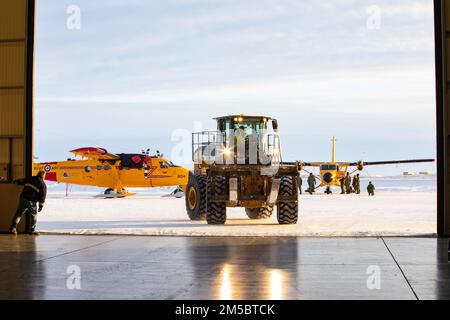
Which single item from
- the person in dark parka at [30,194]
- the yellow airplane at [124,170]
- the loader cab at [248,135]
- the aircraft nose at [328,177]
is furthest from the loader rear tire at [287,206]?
the aircraft nose at [328,177]

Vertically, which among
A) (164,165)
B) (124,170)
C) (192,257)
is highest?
(164,165)

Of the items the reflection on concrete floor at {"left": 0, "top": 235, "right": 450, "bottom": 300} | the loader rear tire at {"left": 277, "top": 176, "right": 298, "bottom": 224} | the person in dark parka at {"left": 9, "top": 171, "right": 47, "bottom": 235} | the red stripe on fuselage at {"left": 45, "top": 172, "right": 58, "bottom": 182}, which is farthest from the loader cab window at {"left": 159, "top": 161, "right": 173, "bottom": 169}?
the reflection on concrete floor at {"left": 0, "top": 235, "right": 450, "bottom": 300}

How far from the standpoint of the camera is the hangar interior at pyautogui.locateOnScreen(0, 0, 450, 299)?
826 centimetres

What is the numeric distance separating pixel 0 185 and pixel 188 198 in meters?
7.43

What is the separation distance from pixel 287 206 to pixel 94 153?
88.5 ft

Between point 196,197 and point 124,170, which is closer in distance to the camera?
point 196,197

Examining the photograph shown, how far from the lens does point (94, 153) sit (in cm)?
4550

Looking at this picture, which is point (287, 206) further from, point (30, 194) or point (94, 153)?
point (94, 153)

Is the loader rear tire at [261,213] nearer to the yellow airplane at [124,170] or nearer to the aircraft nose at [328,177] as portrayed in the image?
the yellow airplane at [124,170]

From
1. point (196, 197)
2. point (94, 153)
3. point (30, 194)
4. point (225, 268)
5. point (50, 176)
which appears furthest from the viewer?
point (50, 176)

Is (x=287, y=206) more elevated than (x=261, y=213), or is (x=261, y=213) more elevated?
(x=287, y=206)

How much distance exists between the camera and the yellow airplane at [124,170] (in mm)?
45625

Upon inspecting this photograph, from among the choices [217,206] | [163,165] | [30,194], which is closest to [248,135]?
[217,206]
